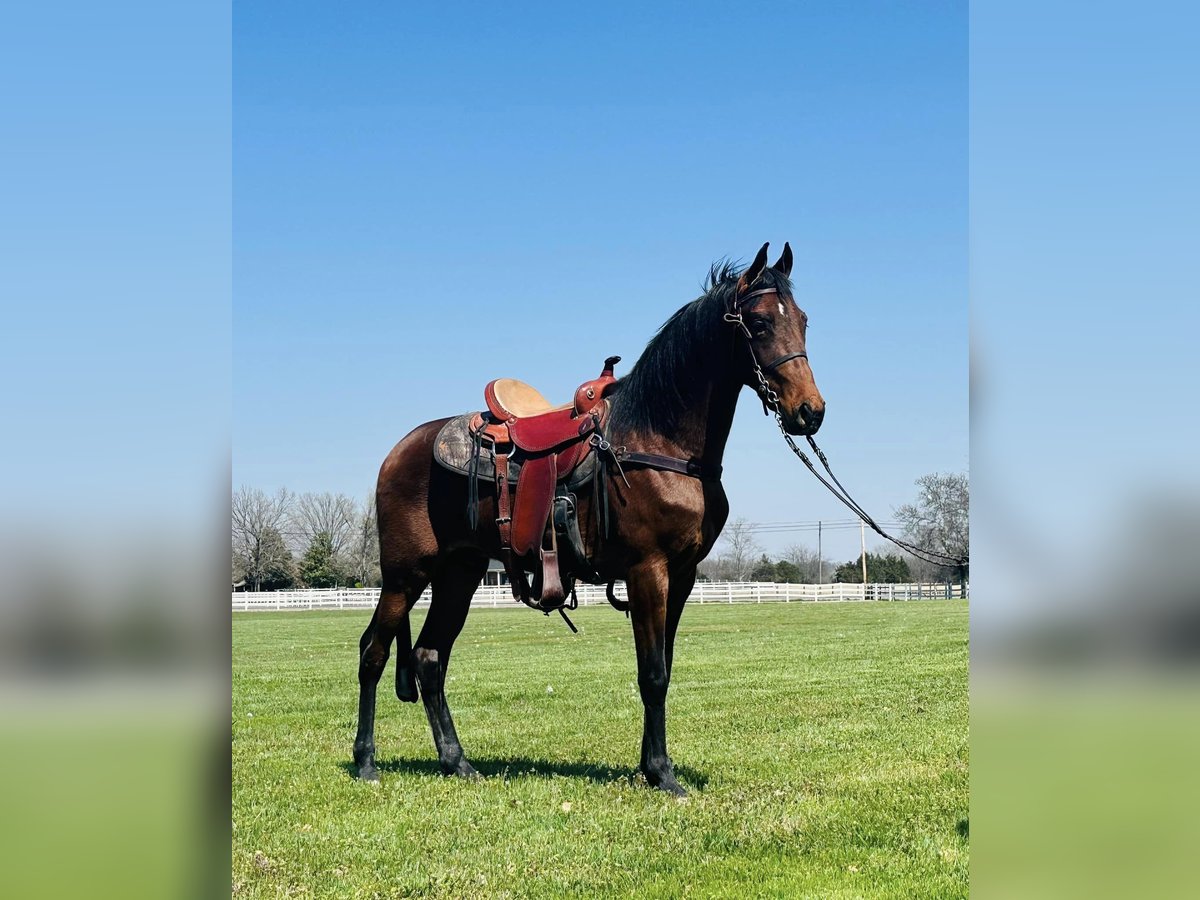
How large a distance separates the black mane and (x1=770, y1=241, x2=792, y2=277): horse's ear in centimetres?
31

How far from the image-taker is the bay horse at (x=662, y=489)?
737 centimetres

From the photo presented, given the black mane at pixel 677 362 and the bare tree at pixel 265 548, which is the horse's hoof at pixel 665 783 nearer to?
the black mane at pixel 677 362

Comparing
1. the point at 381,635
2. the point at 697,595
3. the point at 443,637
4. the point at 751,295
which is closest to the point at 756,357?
the point at 751,295

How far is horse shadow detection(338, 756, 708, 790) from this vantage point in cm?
820

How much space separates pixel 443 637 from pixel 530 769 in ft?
4.18

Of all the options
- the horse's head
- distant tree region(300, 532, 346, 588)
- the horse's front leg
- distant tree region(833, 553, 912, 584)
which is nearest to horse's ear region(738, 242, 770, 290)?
the horse's head

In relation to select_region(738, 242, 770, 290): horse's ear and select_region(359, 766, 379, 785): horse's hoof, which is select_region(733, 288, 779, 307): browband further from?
select_region(359, 766, 379, 785): horse's hoof

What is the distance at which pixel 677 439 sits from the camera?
311 inches

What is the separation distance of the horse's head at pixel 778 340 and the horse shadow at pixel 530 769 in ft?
9.37

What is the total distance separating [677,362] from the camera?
7.92 meters

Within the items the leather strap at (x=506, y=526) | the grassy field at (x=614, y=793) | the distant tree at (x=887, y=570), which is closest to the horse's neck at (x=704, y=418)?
the leather strap at (x=506, y=526)
